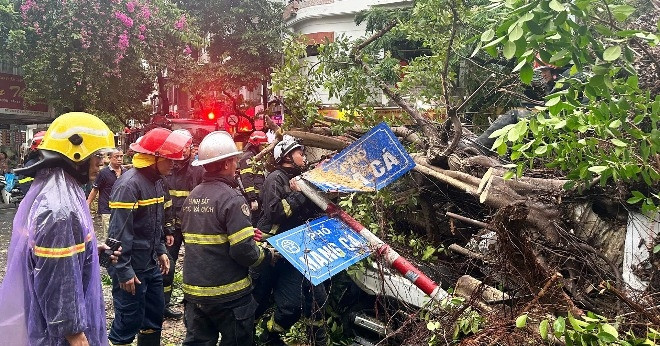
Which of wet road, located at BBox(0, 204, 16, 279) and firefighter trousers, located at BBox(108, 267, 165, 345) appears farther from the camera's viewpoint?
wet road, located at BBox(0, 204, 16, 279)

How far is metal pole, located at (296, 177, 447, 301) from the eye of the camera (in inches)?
139

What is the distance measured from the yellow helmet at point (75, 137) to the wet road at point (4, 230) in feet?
17.0

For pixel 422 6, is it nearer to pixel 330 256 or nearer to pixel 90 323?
pixel 330 256

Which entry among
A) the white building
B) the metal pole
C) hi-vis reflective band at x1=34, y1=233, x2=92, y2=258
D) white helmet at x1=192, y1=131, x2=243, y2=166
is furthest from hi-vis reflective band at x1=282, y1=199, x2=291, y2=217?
the white building

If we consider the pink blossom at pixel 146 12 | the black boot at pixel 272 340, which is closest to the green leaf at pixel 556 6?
the black boot at pixel 272 340

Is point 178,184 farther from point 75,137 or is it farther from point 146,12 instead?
point 146,12

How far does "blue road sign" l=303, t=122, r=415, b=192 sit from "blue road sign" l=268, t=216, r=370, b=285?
1.13ft

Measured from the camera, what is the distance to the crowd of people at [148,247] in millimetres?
2410

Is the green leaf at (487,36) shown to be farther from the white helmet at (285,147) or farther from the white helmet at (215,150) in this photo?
the white helmet at (285,147)

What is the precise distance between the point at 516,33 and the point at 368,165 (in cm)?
215

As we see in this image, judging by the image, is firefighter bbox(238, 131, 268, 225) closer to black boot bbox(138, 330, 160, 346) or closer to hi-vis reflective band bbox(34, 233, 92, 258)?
black boot bbox(138, 330, 160, 346)

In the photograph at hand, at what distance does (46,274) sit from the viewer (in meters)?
2.37

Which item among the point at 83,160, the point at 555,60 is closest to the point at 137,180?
the point at 83,160

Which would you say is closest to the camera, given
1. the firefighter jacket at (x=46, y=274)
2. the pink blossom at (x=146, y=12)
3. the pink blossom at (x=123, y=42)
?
the firefighter jacket at (x=46, y=274)
